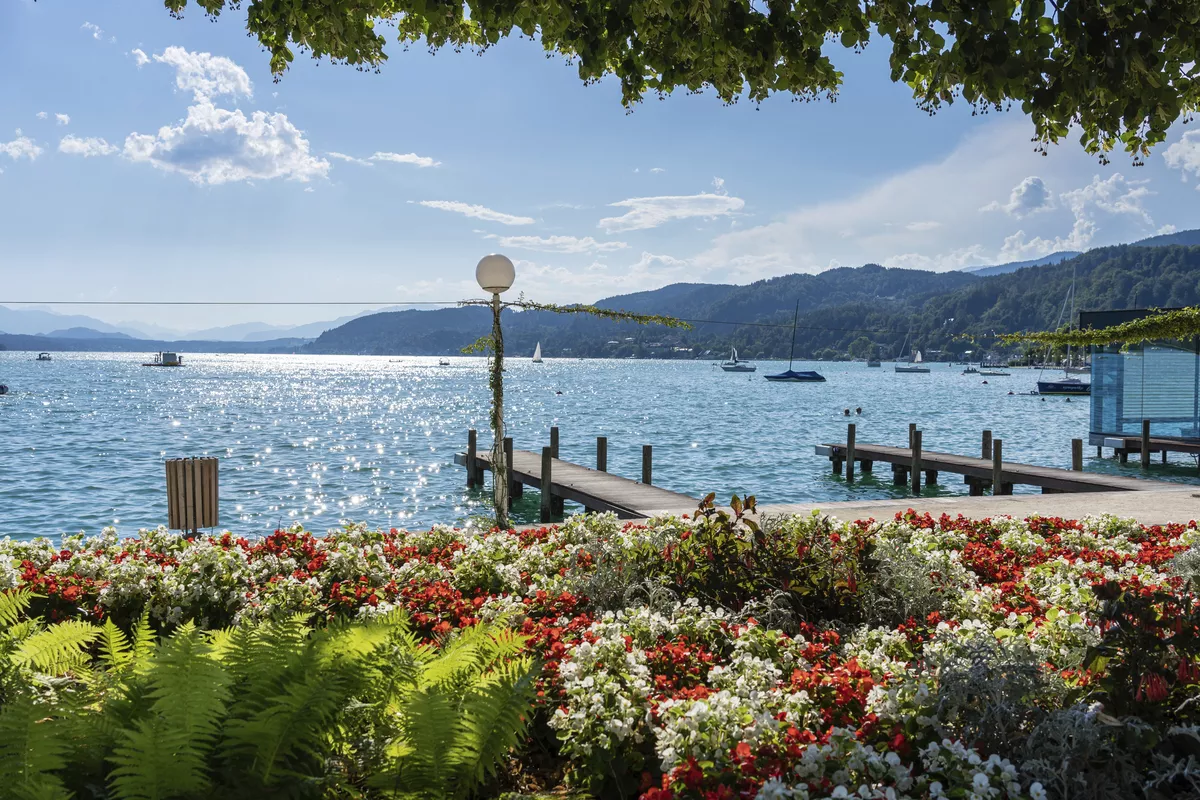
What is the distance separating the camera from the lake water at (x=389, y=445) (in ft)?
67.3

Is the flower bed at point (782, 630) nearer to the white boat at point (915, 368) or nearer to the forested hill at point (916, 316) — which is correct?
the forested hill at point (916, 316)

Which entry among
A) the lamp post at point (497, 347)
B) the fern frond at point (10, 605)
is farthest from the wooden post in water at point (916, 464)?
the fern frond at point (10, 605)

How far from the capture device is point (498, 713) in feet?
8.77

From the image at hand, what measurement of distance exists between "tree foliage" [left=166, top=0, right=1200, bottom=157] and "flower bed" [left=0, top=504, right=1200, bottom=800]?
253cm

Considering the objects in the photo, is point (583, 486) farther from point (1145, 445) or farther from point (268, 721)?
point (1145, 445)

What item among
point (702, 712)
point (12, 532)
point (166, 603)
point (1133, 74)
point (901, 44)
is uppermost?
point (901, 44)

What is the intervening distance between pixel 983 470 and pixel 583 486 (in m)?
11.3

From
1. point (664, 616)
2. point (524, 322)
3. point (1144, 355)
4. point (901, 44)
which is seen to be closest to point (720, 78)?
point (901, 44)

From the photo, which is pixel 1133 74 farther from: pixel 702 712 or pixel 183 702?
pixel 183 702

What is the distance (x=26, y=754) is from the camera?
224 cm

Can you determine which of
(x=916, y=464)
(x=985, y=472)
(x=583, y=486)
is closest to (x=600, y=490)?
(x=583, y=486)

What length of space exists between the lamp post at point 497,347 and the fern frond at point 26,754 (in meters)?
7.02

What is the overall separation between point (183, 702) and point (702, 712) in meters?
1.67

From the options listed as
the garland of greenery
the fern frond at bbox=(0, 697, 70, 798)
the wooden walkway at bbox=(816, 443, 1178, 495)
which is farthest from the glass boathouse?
the fern frond at bbox=(0, 697, 70, 798)
